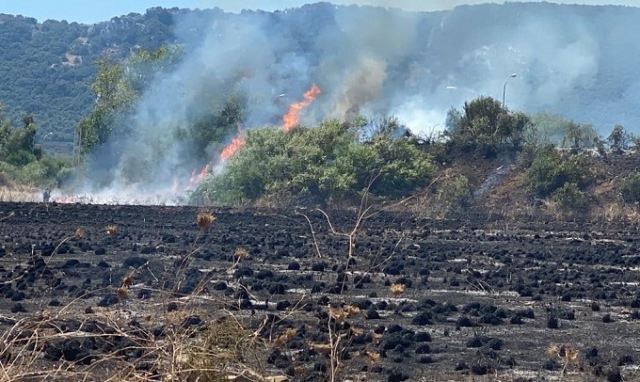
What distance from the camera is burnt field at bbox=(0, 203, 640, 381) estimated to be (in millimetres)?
9805

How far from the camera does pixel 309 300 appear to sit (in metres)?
15.2

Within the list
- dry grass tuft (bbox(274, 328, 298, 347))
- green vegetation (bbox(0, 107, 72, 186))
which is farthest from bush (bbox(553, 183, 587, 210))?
dry grass tuft (bbox(274, 328, 298, 347))

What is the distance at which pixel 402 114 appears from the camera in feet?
326

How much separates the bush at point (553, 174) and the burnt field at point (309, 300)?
8279mm

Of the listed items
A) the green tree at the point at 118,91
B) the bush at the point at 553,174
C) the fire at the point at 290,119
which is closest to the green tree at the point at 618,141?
the bush at the point at 553,174

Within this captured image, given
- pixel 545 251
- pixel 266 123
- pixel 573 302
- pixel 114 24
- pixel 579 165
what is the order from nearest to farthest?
pixel 573 302 → pixel 545 251 → pixel 579 165 → pixel 266 123 → pixel 114 24

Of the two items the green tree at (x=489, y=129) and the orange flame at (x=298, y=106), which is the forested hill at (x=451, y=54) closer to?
the orange flame at (x=298, y=106)

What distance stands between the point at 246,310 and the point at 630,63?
150 meters

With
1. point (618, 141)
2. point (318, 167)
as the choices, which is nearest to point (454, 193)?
point (318, 167)

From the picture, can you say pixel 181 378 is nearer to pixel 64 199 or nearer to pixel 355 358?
pixel 355 358

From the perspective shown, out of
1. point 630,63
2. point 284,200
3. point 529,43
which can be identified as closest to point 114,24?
point 529,43

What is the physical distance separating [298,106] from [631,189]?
27.6 meters

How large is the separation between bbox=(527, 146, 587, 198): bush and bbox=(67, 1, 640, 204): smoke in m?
19.8

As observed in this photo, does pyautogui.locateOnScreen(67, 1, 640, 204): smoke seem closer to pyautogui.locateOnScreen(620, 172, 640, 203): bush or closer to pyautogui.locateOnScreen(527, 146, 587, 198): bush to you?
pyautogui.locateOnScreen(527, 146, 587, 198): bush
